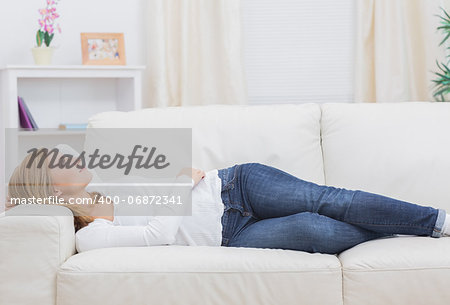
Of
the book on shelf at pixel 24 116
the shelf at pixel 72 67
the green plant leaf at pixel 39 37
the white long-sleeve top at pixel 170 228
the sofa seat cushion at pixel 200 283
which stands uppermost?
the green plant leaf at pixel 39 37

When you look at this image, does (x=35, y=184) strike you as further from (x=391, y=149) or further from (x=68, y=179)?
(x=391, y=149)

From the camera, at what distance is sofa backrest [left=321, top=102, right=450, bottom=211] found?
2.47 meters

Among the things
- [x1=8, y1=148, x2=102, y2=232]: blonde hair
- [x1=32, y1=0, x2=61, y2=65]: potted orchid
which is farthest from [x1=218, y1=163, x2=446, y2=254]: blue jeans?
[x1=32, y1=0, x2=61, y2=65]: potted orchid

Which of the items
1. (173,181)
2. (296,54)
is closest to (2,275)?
(173,181)

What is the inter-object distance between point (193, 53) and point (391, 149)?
4.88 feet

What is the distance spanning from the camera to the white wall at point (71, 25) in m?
3.47

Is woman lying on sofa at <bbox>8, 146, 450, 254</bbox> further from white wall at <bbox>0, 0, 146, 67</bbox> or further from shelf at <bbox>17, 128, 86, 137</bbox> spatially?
white wall at <bbox>0, 0, 146, 67</bbox>

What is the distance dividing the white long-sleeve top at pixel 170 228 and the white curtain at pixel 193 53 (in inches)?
51.0

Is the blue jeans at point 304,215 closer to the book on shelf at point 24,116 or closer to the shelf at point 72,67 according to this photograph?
the shelf at point 72,67

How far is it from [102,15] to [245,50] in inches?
32.1

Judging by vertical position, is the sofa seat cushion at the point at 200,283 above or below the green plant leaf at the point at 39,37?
below

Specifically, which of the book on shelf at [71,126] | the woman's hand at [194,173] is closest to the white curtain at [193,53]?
the book on shelf at [71,126]

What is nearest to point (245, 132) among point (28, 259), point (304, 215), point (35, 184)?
point (304, 215)

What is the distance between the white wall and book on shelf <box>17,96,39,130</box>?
0.87 feet
